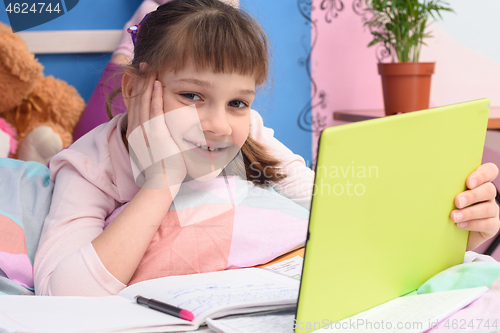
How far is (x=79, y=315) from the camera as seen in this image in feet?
1.36

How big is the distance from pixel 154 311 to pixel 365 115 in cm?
120

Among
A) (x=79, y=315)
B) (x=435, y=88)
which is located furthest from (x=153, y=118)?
(x=435, y=88)

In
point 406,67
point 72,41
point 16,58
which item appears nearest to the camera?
point 16,58

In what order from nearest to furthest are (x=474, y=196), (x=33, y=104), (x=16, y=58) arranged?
(x=474, y=196) → (x=16, y=58) → (x=33, y=104)

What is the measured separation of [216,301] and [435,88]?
1.60 meters

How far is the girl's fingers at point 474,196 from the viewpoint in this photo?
20.0 inches

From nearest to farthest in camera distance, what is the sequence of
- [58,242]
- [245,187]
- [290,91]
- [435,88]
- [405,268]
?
1. [405,268]
2. [58,242]
3. [245,187]
4. [290,91]
5. [435,88]

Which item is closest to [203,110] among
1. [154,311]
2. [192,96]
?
[192,96]

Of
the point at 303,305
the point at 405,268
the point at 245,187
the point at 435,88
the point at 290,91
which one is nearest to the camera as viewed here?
the point at 303,305

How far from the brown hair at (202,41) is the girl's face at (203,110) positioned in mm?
16

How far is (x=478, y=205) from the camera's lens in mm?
535

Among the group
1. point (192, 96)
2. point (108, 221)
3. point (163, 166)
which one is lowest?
point (108, 221)

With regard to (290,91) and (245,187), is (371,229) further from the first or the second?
(290,91)

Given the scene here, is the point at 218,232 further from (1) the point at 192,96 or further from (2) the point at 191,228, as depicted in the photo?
(1) the point at 192,96
